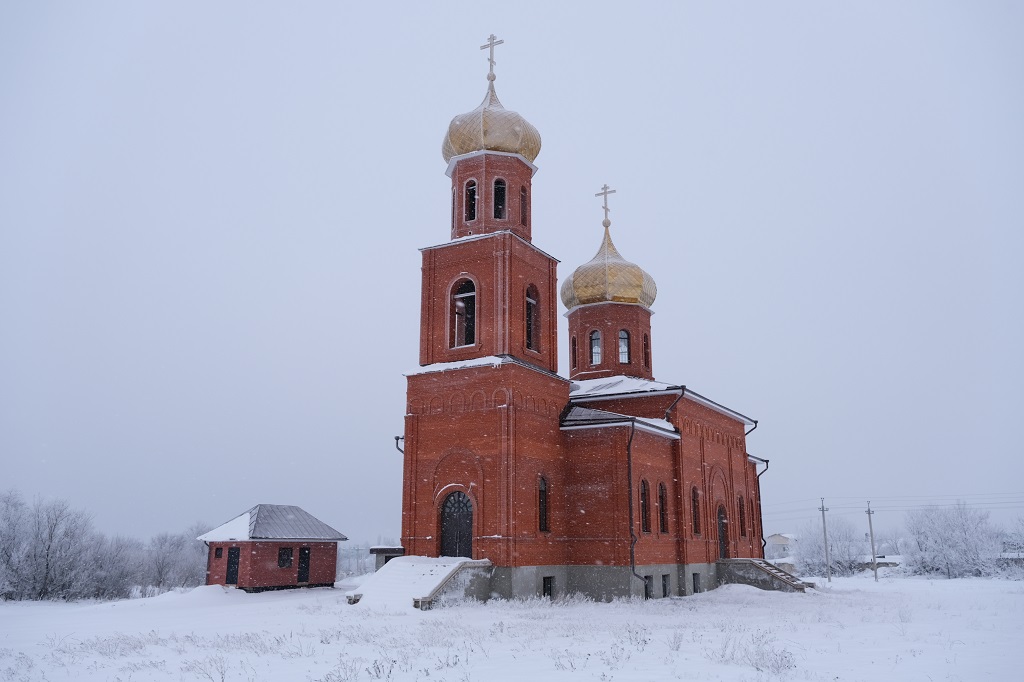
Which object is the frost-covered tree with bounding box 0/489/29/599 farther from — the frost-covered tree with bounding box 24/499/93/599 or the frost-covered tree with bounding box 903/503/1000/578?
the frost-covered tree with bounding box 903/503/1000/578

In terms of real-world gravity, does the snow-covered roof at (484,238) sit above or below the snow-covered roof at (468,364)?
above

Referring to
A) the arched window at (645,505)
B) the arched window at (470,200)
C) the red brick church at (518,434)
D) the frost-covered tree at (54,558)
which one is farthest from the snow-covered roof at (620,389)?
the frost-covered tree at (54,558)

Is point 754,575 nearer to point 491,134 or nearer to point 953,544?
point 491,134

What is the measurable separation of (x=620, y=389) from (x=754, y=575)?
7.25m

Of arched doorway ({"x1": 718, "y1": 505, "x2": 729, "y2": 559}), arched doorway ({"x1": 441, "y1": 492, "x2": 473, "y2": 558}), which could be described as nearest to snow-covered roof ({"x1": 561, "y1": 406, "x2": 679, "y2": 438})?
arched doorway ({"x1": 441, "y1": 492, "x2": 473, "y2": 558})

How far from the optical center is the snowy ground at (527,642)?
30.6 feet

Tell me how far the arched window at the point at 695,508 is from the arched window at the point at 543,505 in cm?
615

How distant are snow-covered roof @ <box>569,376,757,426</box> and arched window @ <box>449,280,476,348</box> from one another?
Answer: 435 centimetres

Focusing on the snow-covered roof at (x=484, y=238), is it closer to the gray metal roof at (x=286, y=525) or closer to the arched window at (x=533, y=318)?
the arched window at (x=533, y=318)

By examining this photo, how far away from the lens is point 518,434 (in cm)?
2041

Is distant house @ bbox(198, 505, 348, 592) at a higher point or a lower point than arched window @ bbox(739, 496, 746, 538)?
lower

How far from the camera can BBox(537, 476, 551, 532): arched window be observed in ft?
69.6

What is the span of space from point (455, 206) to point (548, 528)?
9307mm

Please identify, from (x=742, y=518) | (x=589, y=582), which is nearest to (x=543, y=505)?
(x=589, y=582)
